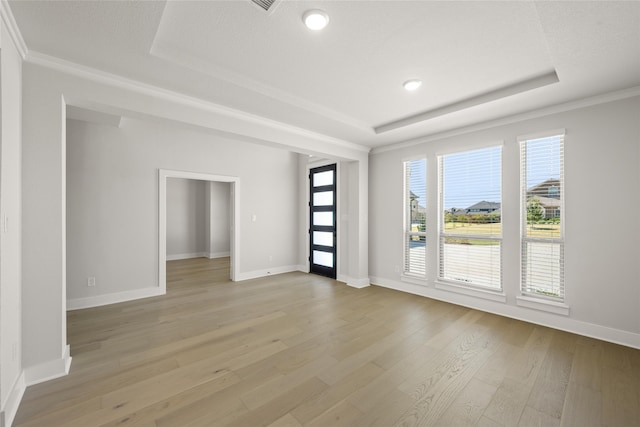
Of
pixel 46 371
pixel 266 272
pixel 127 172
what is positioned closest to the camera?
pixel 46 371

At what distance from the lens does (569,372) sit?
2.40m

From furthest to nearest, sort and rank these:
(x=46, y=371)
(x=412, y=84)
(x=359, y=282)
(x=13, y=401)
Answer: (x=359, y=282) → (x=412, y=84) → (x=46, y=371) → (x=13, y=401)

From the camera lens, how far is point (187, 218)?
28.3ft

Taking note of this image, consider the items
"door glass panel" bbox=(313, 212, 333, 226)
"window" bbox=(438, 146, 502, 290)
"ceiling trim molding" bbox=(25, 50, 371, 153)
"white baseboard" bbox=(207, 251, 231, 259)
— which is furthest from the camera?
"white baseboard" bbox=(207, 251, 231, 259)

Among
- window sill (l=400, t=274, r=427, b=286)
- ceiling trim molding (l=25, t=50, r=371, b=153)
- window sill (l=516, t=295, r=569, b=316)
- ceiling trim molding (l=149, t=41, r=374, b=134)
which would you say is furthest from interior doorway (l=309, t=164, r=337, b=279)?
window sill (l=516, t=295, r=569, b=316)

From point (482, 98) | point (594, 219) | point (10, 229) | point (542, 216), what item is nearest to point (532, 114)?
point (482, 98)

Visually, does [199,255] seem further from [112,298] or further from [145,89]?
[145,89]

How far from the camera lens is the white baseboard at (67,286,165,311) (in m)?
3.90

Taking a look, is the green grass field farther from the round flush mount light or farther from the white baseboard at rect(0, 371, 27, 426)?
the white baseboard at rect(0, 371, 27, 426)

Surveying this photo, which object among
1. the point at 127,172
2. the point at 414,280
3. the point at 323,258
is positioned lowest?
the point at 414,280

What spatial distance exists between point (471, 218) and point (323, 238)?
3.07 m

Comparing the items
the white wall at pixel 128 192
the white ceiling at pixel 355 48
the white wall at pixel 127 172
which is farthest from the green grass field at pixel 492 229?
the white wall at pixel 128 192

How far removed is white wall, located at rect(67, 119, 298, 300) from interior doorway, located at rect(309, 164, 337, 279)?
129 centimetres

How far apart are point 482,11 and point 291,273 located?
18.2ft
